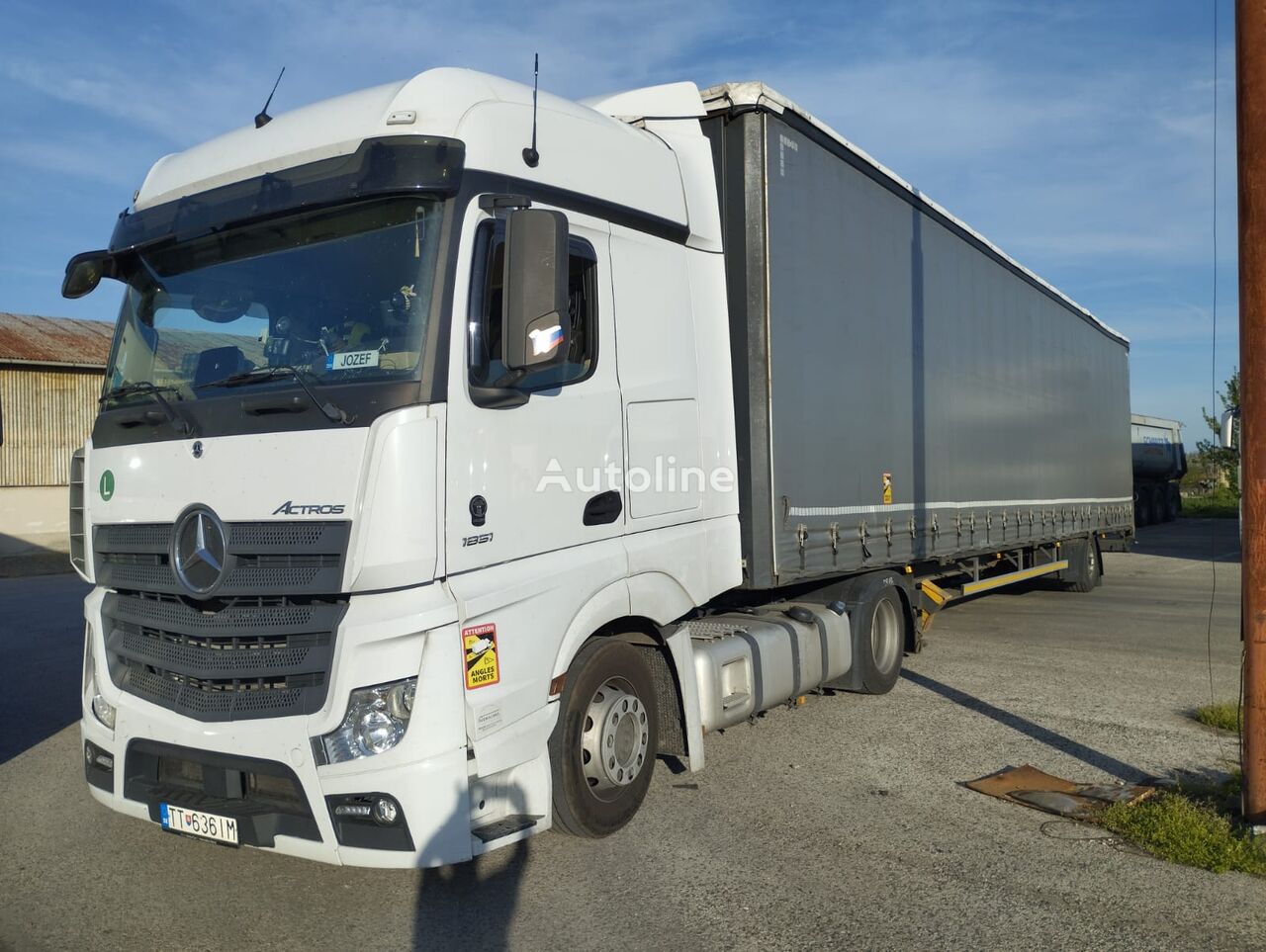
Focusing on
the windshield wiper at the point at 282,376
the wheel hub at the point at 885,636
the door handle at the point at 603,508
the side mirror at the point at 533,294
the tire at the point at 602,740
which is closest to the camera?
the windshield wiper at the point at 282,376

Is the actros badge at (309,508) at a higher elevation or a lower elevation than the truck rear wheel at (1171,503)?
higher

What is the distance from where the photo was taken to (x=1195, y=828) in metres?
4.72

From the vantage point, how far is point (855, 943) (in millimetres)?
3848

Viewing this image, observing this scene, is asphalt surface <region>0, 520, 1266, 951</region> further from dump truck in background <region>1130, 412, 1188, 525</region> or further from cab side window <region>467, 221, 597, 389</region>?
dump truck in background <region>1130, 412, 1188, 525</region>

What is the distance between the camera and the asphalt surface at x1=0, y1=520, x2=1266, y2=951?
395 centimetres

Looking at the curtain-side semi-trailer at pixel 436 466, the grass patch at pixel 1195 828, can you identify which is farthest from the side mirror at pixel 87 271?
the grass patch at pixel 1195 828

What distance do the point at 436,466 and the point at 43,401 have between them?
25.2 metres

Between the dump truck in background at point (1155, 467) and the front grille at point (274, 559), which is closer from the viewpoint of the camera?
the front grille at point (274, 559)

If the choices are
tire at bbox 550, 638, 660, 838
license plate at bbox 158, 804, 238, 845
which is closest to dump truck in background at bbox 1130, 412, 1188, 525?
tire at bbox 550, 638, 660, 838

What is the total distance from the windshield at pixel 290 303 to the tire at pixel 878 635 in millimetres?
4581

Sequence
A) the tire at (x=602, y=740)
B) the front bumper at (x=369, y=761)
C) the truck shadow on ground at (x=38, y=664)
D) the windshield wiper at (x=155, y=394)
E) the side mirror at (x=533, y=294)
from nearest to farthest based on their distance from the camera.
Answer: the front bumper at (x=369, y=761)
the side mirror at (x=533, y=294)
the windshield wiper at (x=155, y=394)
the tire at (x=602, y=740)
the truck shadow on ground at (x=38, y=664)

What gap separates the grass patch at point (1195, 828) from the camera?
452 centimetres

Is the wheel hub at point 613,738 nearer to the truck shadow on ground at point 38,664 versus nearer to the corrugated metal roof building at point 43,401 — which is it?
the truck shadow on ground at point 38,664

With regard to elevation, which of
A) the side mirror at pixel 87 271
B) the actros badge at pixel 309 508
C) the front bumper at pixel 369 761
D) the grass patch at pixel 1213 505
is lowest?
the grass patch at pixel 1213 505
